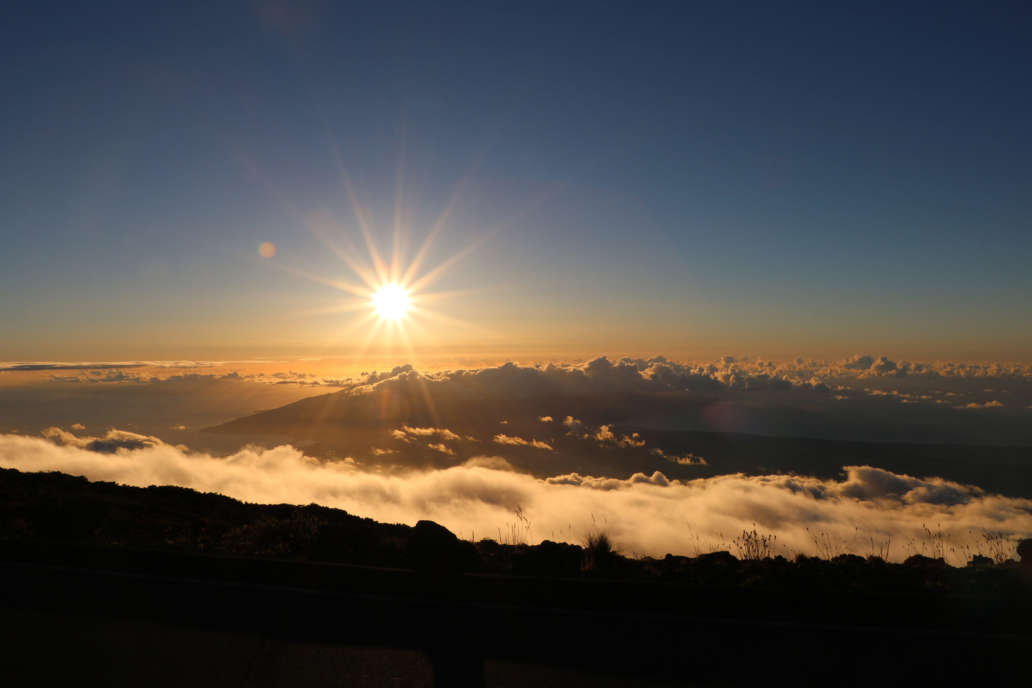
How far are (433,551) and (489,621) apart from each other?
8.41ft

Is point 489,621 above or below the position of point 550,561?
above

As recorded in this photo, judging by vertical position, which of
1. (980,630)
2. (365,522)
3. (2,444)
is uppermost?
(980,630)

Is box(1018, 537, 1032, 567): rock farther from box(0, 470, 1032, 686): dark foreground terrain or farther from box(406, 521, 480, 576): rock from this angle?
box(406, 521, 480, 576): rock

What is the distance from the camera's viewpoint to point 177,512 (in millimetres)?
14547

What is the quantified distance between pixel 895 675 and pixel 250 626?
6.51 meters

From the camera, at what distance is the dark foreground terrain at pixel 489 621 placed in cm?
480

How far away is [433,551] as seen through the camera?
26.8 feet

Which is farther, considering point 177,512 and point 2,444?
point 2,444

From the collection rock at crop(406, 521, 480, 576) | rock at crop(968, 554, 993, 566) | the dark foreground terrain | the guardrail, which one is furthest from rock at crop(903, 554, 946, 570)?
rock at crop(406, 521, 480, 576)

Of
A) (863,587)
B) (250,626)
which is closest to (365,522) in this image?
(250,626)

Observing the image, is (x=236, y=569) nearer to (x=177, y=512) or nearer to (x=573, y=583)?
(x=573, y=583)

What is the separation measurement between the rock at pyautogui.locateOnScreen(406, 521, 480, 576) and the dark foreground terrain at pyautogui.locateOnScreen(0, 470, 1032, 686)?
0.11 ft

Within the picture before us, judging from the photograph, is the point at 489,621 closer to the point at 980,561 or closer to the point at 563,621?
the point at 563,621

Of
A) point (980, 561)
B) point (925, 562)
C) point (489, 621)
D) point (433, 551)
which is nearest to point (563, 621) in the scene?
point (489, 621)
